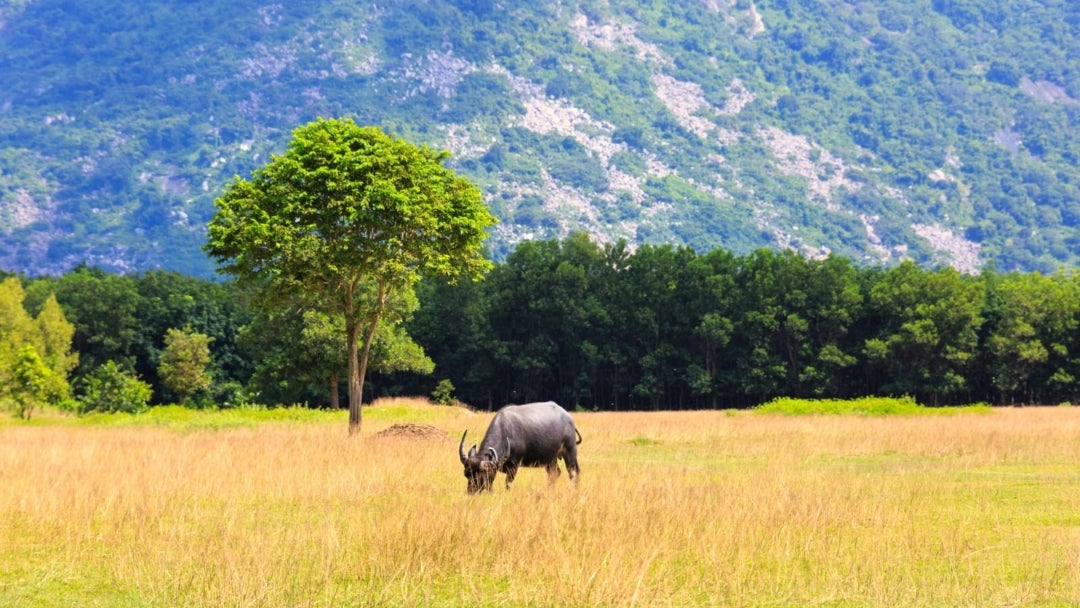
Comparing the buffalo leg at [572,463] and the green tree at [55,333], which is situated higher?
the green tree at [55,333]

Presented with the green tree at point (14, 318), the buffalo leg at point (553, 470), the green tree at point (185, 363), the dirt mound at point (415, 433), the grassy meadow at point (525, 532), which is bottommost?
the grassy meadow at point (525, 532)

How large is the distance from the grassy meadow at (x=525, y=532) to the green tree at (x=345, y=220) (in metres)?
9.05

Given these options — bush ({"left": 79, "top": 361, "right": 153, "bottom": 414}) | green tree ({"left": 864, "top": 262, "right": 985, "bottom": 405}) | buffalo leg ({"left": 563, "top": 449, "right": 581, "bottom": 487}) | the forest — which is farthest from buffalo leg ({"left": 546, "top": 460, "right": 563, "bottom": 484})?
green tree ({"left": 864, "top": 262, "right": 985, "bottom": 405})

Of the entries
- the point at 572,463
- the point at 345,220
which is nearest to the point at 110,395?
the point at 345,220

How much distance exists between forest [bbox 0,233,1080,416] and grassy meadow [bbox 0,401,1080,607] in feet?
163

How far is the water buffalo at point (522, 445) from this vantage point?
20234 mm

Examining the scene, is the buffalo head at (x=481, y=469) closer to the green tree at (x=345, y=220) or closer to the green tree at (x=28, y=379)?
the green tree at (x=345, y=220)

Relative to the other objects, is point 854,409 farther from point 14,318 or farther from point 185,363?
point 14,318

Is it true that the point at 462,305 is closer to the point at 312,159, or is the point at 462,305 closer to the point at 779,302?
the point at 779,302

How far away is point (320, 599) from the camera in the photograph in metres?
12.5

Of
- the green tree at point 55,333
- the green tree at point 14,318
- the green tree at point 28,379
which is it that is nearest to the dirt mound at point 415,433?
the green tree at point 28,379

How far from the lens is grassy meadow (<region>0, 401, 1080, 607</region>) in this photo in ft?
42.4

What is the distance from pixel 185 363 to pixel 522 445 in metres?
81.2

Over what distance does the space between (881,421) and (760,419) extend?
6.78 meters
